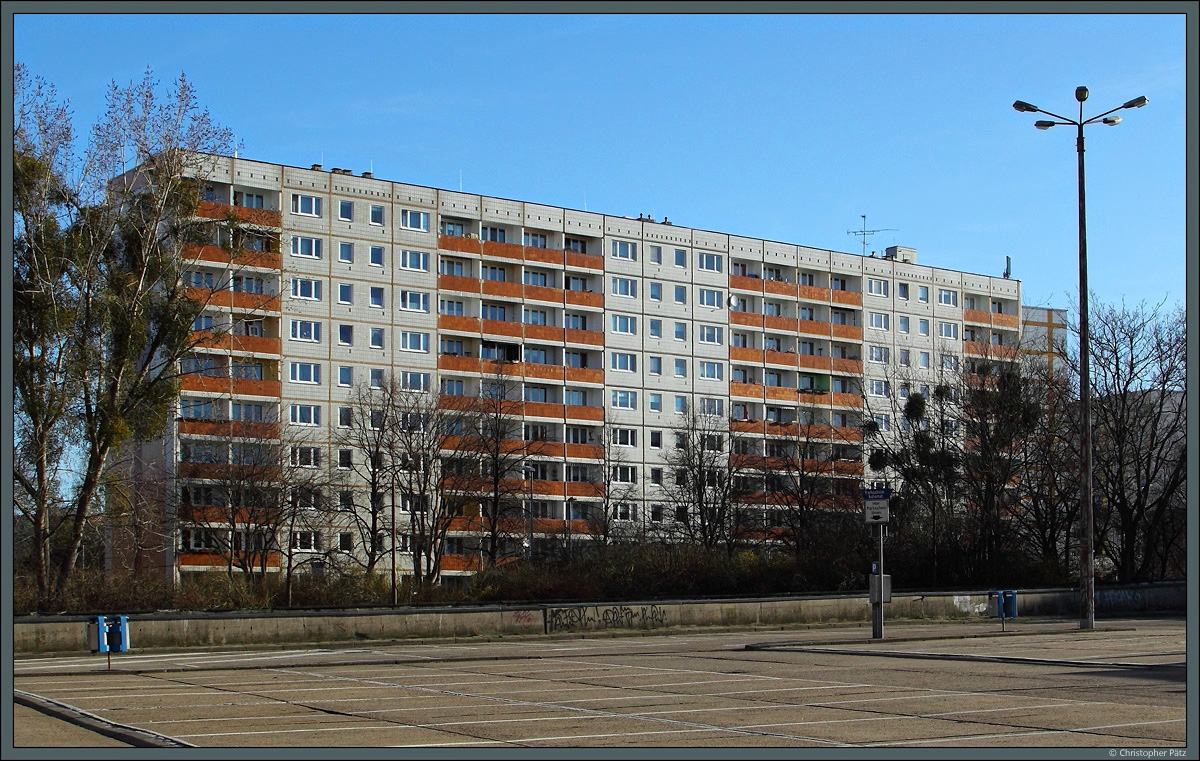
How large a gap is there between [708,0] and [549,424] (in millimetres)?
81746

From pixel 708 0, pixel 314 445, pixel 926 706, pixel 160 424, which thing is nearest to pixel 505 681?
pixel 926 706

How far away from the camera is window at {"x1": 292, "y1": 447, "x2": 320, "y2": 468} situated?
2945 inches

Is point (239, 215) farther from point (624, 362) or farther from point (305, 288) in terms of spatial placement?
point (624, 362)

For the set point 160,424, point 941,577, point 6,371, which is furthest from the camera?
point 941,577

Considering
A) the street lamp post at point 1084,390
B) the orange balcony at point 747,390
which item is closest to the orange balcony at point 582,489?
the orange balcony at point 747,390

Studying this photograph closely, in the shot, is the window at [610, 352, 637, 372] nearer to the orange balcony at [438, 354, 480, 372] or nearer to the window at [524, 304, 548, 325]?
the window at [524, 304, 548, 325]

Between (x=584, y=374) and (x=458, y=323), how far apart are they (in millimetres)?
10179

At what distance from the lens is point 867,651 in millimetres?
27266

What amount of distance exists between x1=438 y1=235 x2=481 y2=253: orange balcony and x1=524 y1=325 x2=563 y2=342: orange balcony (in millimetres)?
6573

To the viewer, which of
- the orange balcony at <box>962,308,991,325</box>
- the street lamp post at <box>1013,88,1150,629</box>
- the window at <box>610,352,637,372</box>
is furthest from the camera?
the orange balcony at <box>962,308,991,325</box>

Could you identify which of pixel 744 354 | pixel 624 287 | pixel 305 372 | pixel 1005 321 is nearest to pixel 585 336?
pixel 624 287

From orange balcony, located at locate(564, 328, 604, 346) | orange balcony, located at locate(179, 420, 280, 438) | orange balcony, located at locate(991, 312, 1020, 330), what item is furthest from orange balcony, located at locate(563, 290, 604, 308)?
orange balcony, located at locate(991, 312, 1020, 330)

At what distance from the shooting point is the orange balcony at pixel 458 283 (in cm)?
8788

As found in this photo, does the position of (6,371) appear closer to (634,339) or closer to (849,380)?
(634,339)
